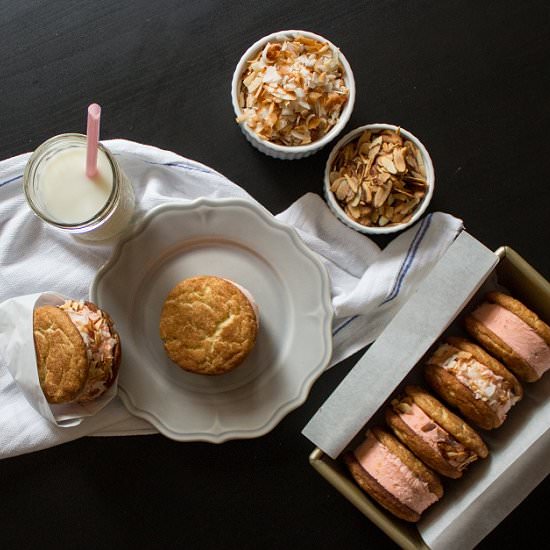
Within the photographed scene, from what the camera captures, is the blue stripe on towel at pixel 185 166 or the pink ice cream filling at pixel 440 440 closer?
the pink ice cream filling at pixel 440 440

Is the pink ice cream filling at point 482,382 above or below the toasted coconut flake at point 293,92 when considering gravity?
below

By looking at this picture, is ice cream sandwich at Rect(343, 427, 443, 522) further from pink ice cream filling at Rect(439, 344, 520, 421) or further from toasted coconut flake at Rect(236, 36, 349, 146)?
toasted coconut flake at Rect(236, 36, 349, 146)

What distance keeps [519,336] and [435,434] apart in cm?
19

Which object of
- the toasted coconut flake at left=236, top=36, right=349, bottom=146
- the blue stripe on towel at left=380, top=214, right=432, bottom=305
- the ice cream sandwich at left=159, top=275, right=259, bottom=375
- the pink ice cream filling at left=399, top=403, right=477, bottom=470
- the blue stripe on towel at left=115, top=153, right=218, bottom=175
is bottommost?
the ice cream sandwich at left=159, top=275, right=259, bottom=375

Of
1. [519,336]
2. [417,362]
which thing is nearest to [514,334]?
[519,336]

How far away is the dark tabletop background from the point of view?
1123 millimetres

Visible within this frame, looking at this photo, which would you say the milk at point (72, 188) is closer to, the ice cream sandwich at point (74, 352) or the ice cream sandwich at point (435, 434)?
the ice cream sandwich at point (74, 352)

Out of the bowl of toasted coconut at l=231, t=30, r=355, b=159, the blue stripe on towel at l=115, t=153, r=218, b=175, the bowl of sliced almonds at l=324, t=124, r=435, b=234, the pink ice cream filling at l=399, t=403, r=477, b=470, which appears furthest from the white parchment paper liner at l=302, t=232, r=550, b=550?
the blue stripe on towel at l=115, t=153, r=218, b=175

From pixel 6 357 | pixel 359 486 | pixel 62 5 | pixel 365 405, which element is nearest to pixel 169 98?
pixel 62 5

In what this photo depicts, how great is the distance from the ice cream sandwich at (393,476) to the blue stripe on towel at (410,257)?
0.22 metres

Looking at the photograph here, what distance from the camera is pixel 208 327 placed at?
1039mm

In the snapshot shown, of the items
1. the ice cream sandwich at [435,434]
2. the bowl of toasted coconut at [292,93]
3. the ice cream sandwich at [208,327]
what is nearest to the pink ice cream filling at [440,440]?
the ice cream sandwich at [435,434]

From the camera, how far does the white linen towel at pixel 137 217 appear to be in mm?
1082

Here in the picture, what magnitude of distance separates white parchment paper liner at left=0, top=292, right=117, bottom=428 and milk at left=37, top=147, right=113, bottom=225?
0.44ft
